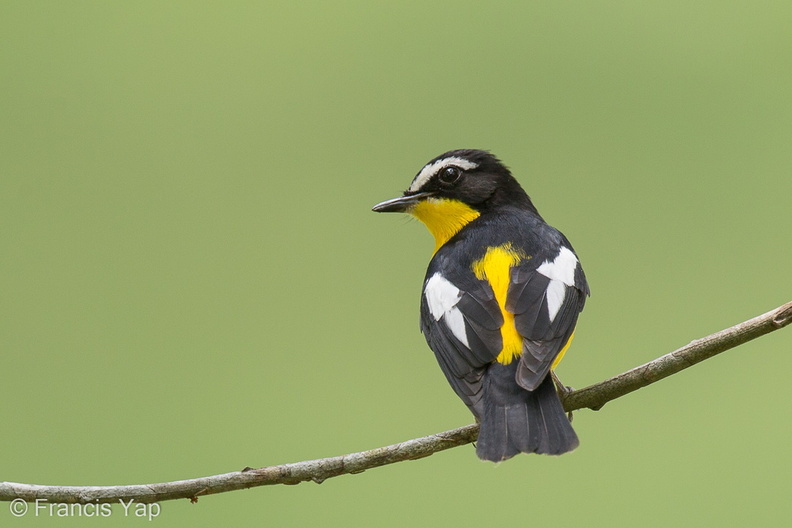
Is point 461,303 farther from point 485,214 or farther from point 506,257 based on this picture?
point 485,214

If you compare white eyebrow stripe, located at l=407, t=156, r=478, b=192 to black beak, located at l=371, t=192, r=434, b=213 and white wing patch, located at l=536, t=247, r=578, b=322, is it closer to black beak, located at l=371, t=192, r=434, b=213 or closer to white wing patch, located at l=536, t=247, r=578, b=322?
black beak, located at l=371, t=192, r=434, b=213

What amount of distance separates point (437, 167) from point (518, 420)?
132 cm

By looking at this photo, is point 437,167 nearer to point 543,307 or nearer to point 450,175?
point 450,175

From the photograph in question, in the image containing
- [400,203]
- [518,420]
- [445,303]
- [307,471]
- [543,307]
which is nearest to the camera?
[307,471]

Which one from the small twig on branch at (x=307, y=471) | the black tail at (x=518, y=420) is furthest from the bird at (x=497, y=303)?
the small twig on branch at (x=307, y=471)

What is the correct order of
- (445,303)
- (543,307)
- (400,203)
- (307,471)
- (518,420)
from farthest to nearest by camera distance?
(400,203) < (445,303) < (543,307) < (518,420) < (307,471)

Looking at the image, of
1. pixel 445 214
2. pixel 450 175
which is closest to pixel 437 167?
pixel 450 175

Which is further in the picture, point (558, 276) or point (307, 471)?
point (558, 276)

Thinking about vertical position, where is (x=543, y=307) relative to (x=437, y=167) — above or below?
below

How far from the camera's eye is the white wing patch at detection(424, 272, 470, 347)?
2682mm

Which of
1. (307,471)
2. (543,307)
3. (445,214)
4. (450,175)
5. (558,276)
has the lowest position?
(307,471)

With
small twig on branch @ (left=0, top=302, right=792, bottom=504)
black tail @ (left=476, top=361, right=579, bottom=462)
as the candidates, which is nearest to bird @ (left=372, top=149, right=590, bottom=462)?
black tail @ (left=476, top=361, right=579, bottom=462)

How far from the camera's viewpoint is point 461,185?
3467mm

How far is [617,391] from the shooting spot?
93.7 inches
